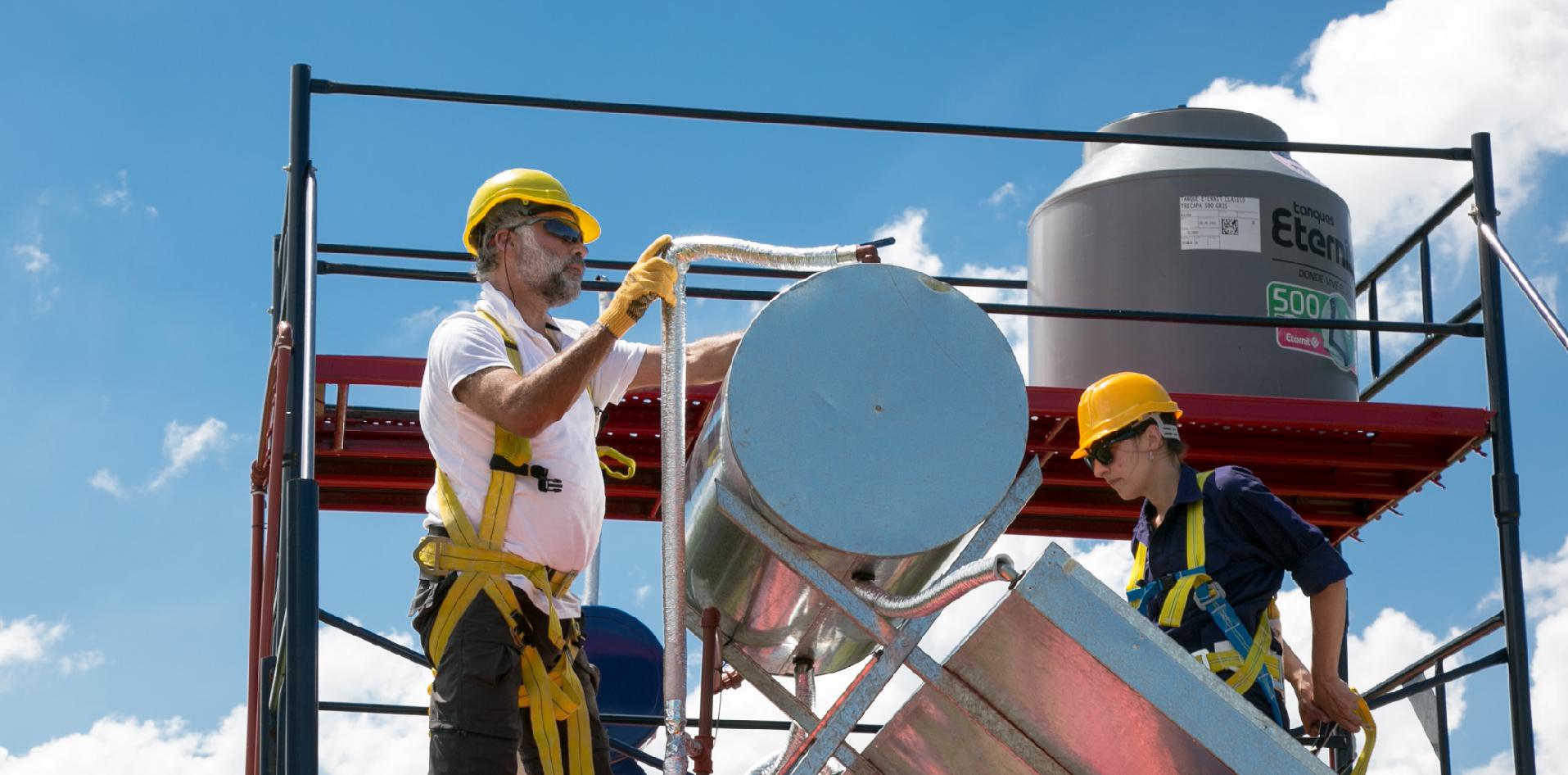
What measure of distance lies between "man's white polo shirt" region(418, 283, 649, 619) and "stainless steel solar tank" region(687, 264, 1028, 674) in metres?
0.33

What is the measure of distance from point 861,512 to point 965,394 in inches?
16.2

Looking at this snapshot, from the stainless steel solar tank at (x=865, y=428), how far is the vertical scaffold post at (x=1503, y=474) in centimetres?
326

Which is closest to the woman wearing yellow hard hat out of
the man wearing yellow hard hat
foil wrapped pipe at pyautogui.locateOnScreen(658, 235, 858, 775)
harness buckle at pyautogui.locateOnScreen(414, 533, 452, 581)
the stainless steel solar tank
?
the stainless steel solar tank

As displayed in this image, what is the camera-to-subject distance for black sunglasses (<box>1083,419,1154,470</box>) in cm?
577

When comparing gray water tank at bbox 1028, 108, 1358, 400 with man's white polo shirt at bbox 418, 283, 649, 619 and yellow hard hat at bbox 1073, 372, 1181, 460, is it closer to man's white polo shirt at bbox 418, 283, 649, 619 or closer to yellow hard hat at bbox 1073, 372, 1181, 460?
yellow hard hat at bbox 1073, 372, 1181, 460

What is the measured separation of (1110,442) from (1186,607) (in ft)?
2.17

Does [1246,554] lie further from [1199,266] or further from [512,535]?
[1199,266]

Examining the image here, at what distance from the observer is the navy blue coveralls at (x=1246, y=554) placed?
5.25m

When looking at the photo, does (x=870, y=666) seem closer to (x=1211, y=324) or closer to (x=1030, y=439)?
(x=1030, y=439)

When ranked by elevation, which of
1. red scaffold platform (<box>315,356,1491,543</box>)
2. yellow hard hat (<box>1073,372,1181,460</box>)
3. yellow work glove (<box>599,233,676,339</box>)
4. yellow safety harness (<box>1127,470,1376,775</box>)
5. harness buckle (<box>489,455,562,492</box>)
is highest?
red scaffold platform (<box>315,356,1491,543</box>)

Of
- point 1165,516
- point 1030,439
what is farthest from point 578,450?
point 1030,439

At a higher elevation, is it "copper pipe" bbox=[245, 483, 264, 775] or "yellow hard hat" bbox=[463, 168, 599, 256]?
"yellow hard hat" bbox=[463, 168, 599, 256]

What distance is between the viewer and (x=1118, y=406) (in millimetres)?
5828

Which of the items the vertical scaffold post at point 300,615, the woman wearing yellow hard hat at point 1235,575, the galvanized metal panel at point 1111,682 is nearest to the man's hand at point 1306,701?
the woman wearing yellow hard hat at point 1235,575
